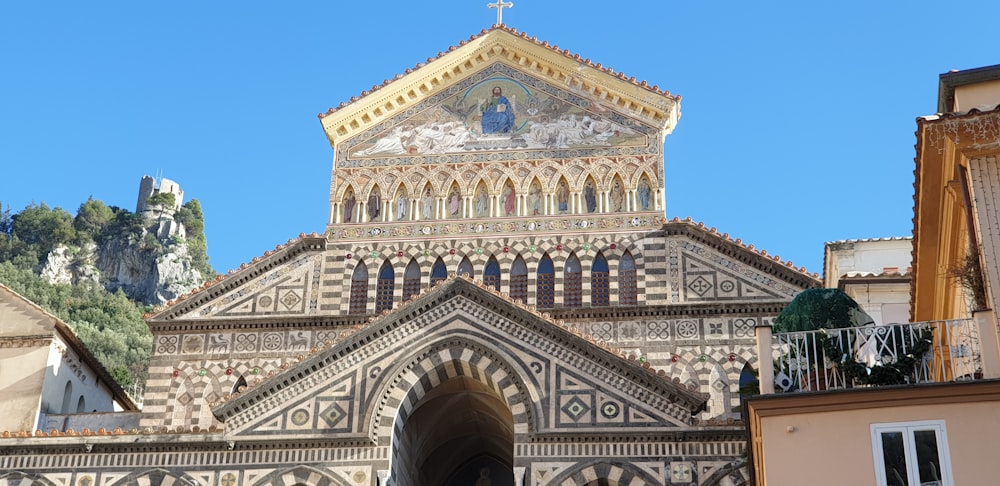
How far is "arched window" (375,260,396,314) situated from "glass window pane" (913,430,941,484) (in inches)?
679

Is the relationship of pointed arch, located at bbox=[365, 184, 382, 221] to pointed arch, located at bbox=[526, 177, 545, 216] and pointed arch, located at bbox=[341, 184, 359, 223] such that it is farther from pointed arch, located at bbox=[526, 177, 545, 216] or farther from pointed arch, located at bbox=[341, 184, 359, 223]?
pointed arch, located at bbox=[526, 177, 545, 216]

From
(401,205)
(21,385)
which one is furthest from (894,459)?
(21,385)

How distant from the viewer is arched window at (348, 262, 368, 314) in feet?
103

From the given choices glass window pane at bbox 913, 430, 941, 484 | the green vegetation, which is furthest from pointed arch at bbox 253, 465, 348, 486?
A: the green vegetation

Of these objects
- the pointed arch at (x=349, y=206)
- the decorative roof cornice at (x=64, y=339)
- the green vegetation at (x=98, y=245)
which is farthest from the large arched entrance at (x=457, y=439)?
the green vegetation at (x=98, y=245)

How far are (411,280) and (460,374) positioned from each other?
659cm

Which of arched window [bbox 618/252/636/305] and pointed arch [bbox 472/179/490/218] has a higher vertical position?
pointed arch [bbox 472/179/490/218]

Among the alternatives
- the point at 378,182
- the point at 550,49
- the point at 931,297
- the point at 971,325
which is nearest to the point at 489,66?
the point at 550,49

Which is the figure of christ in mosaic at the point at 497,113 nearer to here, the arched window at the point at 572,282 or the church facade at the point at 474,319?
the church facade at the point at 474,319

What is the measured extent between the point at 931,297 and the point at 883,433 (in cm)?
630

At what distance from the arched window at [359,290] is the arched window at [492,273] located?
9.73 feet

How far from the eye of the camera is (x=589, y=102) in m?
33.3

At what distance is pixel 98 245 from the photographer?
101 m

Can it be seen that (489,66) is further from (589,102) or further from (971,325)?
(971,325)
